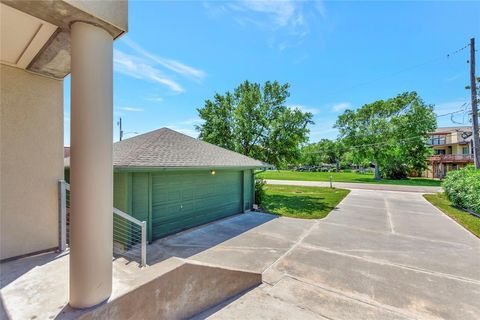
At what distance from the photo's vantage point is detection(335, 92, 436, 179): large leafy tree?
27.8m

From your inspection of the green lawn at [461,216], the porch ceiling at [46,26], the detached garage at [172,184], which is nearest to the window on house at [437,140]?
the green lawn at [461,216]

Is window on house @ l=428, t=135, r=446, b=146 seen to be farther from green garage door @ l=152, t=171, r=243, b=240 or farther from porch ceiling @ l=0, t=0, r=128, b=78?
porch ceiling @ l=0, t=0, r=128, b=78

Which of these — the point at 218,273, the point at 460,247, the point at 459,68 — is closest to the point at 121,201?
the point at 218,273

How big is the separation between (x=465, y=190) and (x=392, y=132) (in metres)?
19.8

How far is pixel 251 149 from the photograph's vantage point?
1574 cm

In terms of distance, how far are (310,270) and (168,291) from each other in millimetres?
3402

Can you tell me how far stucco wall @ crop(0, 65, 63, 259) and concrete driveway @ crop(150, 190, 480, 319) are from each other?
8.42 ft

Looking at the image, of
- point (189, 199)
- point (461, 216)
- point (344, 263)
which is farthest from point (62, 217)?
point (461, 216)

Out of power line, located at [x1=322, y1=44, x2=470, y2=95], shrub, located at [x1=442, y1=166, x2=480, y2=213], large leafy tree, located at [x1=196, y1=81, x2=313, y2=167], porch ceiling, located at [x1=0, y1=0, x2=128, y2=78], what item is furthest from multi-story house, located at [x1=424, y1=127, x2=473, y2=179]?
porch ceiling, located at [x1=0, y1=0, x2=128, y2=78]

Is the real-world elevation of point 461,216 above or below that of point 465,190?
below

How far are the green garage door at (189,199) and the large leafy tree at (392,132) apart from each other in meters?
26.3

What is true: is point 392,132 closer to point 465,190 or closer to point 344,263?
point 465,190

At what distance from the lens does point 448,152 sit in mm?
34438

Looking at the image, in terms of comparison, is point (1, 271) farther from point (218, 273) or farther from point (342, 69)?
point (342, 69)
